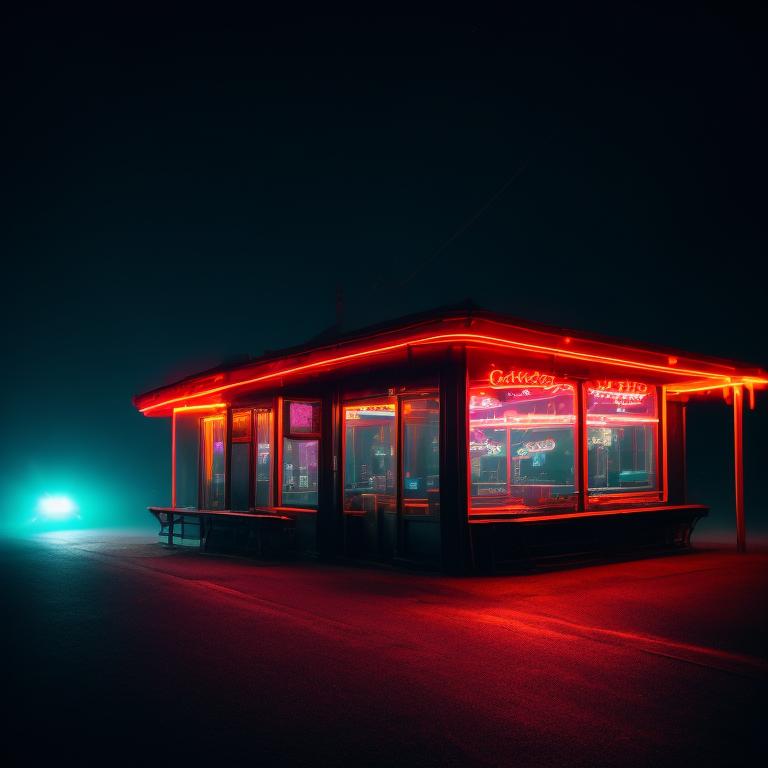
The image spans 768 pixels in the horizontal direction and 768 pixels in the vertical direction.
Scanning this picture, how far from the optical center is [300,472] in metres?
15.3

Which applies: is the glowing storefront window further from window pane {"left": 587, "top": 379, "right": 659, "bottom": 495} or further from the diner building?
window pane {"left": 587, "top": 379, "right": 659, "bottom": 495}

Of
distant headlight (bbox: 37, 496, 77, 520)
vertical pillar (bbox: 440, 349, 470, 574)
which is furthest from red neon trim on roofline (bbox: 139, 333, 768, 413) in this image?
distant headlight (bbox: 37, 496, 77, 520)

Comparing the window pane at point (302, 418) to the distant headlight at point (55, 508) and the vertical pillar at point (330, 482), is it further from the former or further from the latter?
the distant headlight at point (55, 508)

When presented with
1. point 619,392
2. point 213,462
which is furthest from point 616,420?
point 213,462

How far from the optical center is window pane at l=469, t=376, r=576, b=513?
13492 millimetres

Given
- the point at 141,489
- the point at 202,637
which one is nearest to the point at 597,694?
the point at 202,637

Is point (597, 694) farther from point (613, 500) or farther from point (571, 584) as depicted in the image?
point (613, 500)

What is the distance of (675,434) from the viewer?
53.8ft

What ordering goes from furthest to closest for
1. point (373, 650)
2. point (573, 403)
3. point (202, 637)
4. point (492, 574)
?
point (573, 403), point (492, 574), point (202, 637), point (373, 650)

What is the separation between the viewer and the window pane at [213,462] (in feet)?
59.6

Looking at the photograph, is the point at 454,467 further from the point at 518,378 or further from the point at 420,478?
the point at 518,378

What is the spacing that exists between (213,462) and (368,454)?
20.0 ft

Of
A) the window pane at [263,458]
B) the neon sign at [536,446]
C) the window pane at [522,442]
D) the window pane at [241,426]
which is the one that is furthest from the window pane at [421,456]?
the window pane at [241,426]

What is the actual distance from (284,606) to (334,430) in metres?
5.57
